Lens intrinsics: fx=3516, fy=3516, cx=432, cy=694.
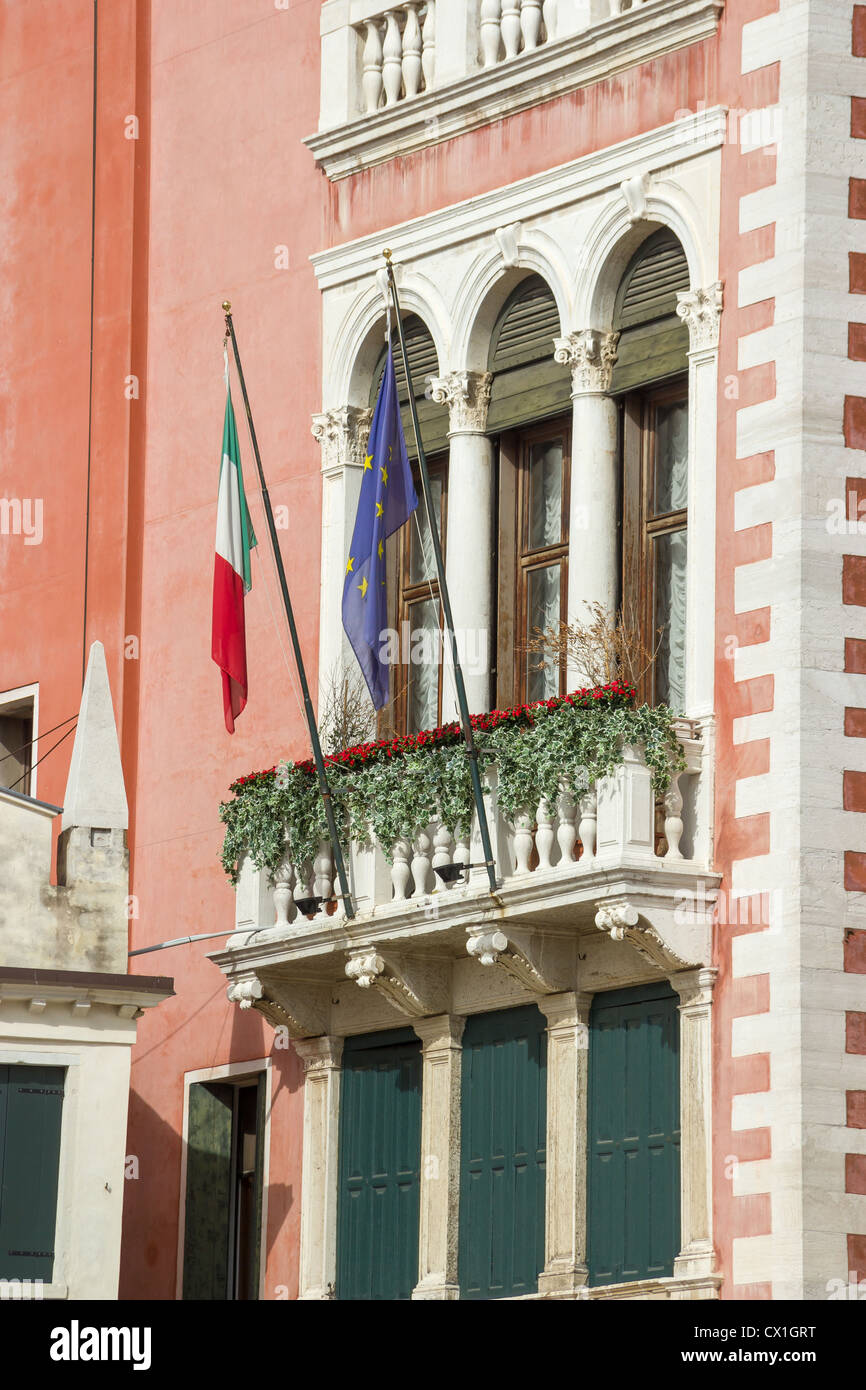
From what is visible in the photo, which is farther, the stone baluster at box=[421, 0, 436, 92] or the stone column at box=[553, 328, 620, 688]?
the stone baluster at box=[421, 0, 436, 92]

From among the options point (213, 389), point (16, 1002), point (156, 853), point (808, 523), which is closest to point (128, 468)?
point (213, 389)

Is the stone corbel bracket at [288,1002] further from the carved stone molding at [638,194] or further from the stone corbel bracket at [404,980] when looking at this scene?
the carved stone molding at [638,194]

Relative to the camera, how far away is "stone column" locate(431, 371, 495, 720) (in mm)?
25844

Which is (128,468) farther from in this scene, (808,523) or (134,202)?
(808,523)

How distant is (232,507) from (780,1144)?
6689 mm

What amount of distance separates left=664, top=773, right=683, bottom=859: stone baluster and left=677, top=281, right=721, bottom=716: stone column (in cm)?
58

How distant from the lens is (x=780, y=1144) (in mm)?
22484

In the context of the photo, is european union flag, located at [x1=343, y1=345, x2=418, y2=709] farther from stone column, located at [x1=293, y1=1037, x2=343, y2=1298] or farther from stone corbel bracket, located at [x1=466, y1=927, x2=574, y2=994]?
stone column, located at [x1=293, y1=1037, x2=343, y2=1298]

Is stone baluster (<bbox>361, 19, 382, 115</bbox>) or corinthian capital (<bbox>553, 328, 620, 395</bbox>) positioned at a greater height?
stone baluster (<bbox>361, 19, 382, 115</bbox>)

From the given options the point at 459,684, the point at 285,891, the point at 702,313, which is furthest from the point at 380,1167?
the point at 702,313

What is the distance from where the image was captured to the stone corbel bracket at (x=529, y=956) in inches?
956

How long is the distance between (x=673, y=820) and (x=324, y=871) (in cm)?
333

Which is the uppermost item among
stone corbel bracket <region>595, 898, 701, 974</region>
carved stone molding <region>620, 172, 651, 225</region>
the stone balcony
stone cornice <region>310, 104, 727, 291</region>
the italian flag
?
stone cornice <region>310, 104, 727, 291</region>

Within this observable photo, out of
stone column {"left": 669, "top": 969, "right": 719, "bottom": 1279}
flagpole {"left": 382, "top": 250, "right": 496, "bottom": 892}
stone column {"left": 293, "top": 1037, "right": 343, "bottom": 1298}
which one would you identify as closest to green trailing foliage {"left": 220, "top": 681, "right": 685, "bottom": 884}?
flagpole {"left": 382, "top": 250, "right": 496, "bottom": 892}
